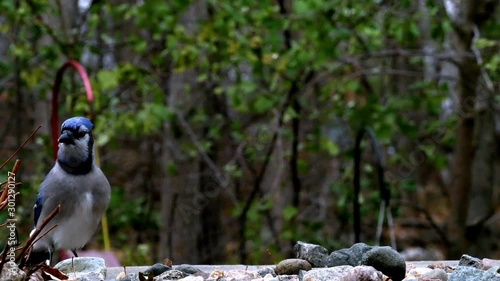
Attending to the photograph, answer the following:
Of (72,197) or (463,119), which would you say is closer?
(72,197)

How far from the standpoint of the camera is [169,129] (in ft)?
20.9

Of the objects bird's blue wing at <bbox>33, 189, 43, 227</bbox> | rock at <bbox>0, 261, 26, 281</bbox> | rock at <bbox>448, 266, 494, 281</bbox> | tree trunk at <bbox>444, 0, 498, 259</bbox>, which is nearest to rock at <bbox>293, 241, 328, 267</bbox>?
rock at <bbox>448, 266, 494, 281</bbox>

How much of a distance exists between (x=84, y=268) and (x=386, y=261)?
826mm

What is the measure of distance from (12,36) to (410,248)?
18.8 feet

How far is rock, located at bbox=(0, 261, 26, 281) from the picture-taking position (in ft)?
5.93

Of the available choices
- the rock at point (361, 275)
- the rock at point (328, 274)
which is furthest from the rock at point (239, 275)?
the rock at point (361, 275)

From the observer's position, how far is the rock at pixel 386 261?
228 cm

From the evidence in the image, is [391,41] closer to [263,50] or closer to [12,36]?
[263,50]

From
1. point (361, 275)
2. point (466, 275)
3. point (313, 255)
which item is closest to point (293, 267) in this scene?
point (313, 255)

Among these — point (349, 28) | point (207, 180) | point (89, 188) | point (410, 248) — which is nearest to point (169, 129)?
point (207, 180)

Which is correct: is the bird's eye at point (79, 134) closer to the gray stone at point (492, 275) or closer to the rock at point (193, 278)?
the rock at point (193, 278)

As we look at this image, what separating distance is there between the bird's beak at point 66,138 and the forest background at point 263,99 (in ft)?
7.05

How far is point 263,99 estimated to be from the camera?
554 centimetres

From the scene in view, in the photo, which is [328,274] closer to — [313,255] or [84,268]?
[313,255]
